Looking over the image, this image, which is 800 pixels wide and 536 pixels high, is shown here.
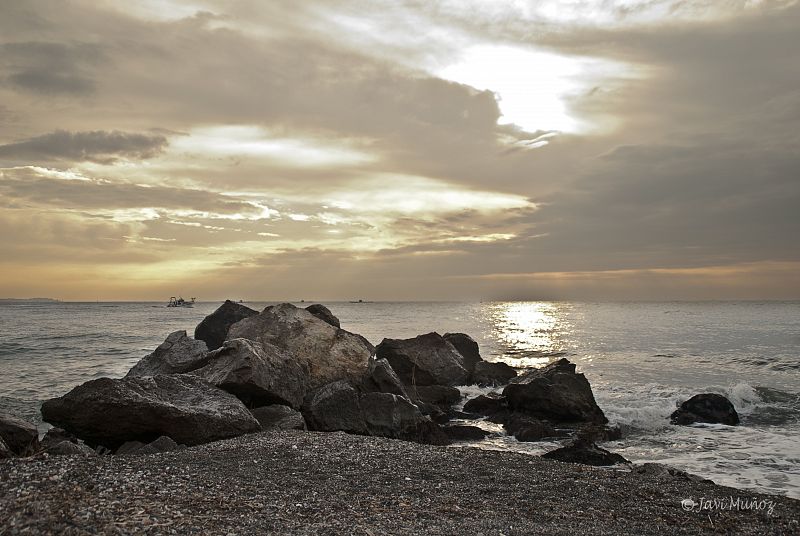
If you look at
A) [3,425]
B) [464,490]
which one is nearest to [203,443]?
[3,425]

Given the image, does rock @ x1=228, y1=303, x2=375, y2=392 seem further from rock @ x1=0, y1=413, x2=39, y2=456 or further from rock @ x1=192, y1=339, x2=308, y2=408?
rock @ x1=0, y1=413, x2=39, y2=456

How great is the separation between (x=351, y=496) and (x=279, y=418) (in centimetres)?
698

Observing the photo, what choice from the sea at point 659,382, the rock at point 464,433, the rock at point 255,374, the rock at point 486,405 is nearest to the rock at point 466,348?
the sea at point 659,382

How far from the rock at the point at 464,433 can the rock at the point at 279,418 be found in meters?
5.57

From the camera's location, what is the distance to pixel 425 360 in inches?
1120

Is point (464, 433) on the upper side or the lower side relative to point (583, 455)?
lower

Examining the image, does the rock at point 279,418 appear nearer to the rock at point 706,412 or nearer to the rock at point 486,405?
the rock at point 486,405

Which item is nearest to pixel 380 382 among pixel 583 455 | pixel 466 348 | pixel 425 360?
pixel 583 455

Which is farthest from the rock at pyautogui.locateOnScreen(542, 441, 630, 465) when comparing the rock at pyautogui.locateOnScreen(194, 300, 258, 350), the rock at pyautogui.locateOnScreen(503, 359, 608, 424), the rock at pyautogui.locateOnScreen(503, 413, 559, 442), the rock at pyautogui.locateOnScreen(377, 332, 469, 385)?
the rock at pyautogui.locateOnScreen(194, 300, 258, 350)

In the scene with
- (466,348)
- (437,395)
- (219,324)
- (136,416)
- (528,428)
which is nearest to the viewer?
(136,416)

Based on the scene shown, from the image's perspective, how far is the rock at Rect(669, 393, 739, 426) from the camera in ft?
67.8

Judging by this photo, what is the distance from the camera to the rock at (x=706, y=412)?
813 inches

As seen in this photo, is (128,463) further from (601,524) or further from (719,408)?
(719,408)

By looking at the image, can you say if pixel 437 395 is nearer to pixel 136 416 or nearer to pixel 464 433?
pixel 464 433
